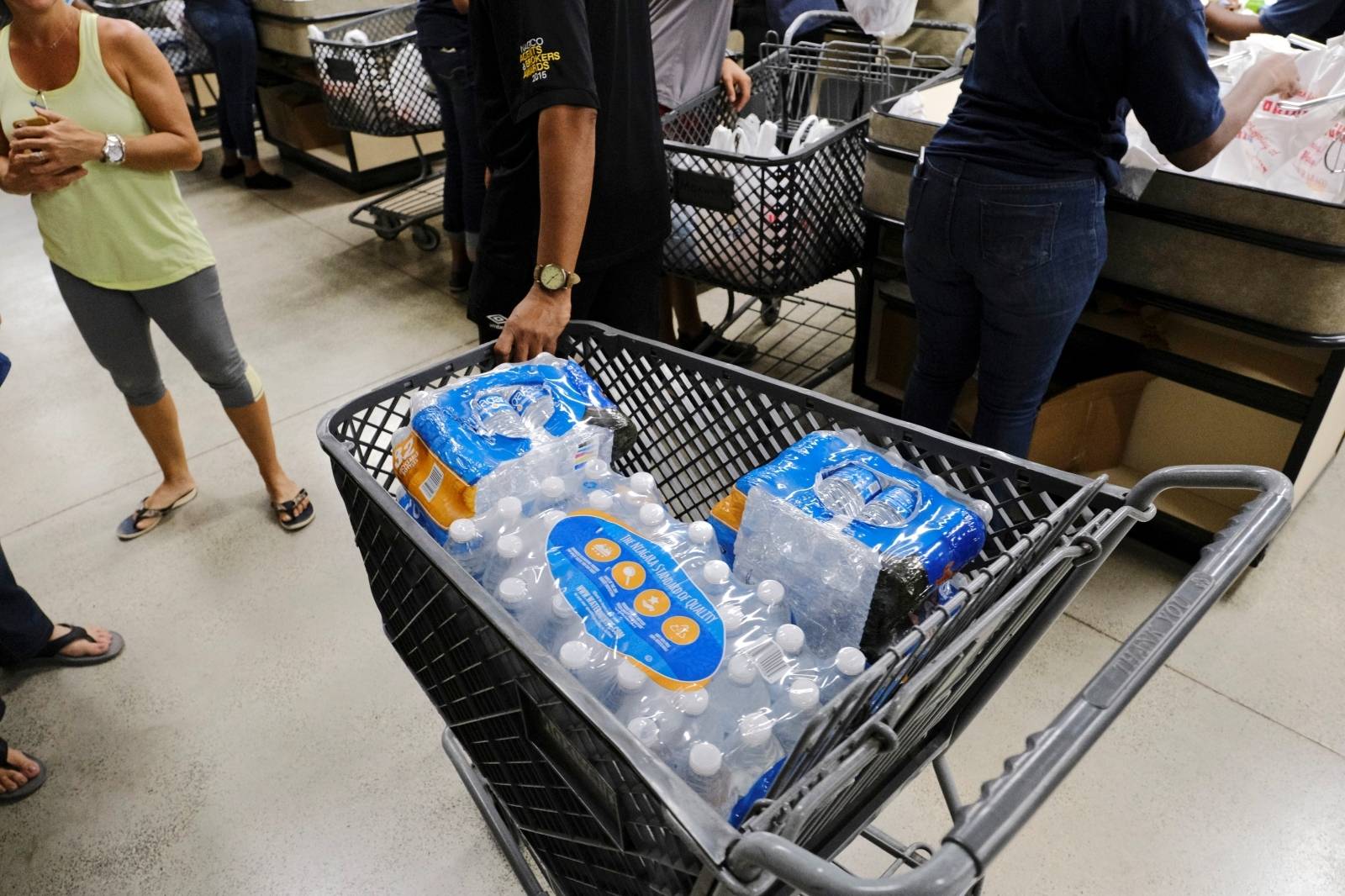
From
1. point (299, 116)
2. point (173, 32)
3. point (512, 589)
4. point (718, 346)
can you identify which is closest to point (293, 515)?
point (718, 346)

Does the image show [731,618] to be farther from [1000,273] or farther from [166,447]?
[166,447]

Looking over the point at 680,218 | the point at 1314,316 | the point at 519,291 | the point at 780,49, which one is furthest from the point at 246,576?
the point at 1314,316

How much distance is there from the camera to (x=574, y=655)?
884 mm

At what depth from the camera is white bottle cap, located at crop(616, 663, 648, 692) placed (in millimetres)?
869

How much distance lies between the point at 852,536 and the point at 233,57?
545 cm

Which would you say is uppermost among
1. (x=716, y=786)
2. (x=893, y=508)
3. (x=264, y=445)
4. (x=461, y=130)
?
(x=893, y=508)

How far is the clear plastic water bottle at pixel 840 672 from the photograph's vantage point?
88 cm

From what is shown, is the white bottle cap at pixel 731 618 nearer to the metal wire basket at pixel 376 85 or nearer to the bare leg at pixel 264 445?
the bare leg at pixel 264 445

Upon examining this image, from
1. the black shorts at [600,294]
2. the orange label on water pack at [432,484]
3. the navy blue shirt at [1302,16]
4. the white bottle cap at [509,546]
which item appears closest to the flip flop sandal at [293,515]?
the black shorts at [600,294]

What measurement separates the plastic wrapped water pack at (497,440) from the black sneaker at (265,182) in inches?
196

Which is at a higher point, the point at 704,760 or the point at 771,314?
the point at 704,760

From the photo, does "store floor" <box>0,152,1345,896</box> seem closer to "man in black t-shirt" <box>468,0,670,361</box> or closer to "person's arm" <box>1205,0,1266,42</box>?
"man in black t-shirt" <box>468,0,670,361</box>

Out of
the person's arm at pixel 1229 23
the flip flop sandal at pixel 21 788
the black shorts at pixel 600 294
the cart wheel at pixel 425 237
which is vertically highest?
the person's arm at pixel 1229 23

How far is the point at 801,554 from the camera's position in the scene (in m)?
1.02
